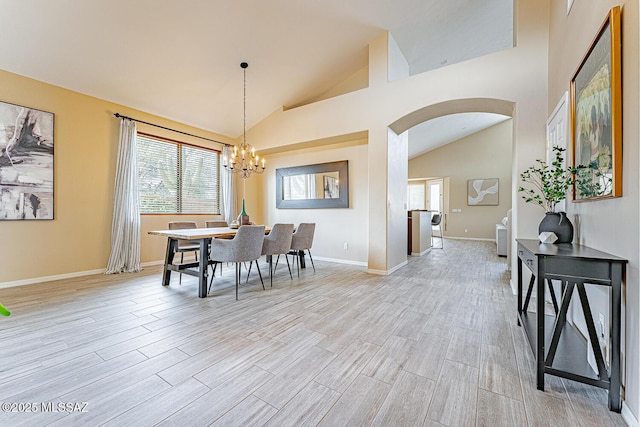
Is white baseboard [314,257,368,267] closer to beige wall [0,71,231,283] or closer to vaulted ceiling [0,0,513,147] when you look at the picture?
vaulted ceiling [0,0,513,147]

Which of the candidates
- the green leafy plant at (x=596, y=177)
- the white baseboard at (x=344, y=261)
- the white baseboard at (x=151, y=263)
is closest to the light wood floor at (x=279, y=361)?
the green leafy plant at (x=596, y=177)

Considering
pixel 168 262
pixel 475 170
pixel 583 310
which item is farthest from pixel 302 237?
pixel 475 170

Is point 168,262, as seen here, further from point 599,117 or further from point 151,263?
point 599,117

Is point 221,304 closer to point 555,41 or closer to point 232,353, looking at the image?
point 232,353

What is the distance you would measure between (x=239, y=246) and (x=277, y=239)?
0.69 meters

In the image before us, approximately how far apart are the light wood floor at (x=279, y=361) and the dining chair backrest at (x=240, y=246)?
1.56 feet

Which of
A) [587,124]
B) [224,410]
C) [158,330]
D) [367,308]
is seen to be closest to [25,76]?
[158,330]

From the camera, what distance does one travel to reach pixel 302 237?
4.18 meters

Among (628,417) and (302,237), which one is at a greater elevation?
(302,237)

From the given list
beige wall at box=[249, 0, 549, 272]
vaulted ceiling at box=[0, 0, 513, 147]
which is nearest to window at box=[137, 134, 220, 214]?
vaulted ceiling at box=[0, 0, 513, 147]

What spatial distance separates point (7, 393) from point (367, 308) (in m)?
2.57

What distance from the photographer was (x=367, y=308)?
110 inches

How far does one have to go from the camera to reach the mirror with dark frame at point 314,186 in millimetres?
5238

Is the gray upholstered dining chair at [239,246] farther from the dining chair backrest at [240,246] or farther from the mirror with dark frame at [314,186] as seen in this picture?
the mirror with dark frame at [314,186]
